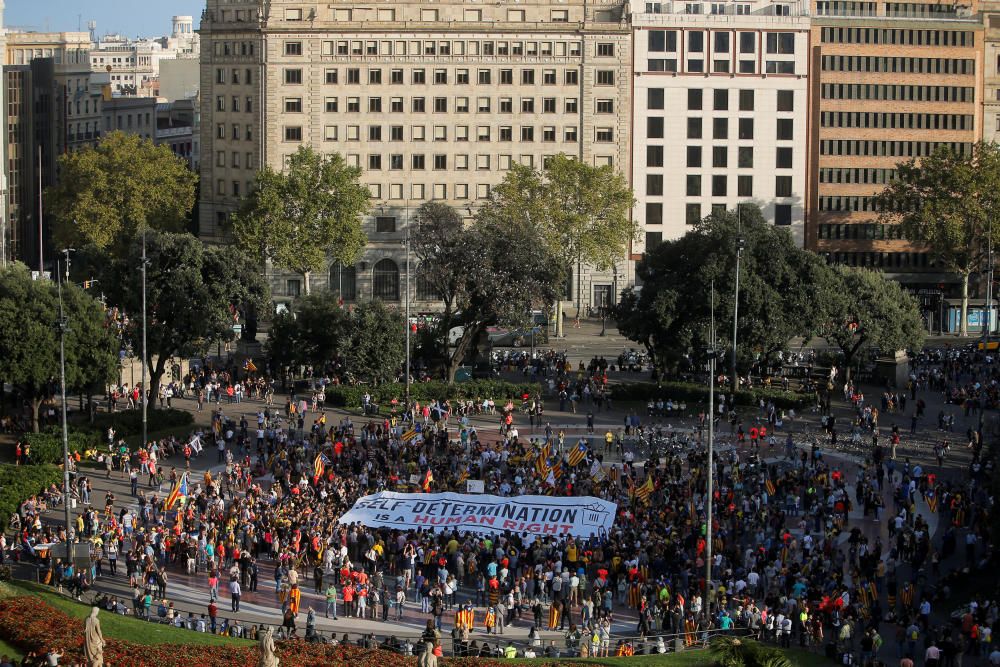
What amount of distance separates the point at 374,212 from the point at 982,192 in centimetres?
4783

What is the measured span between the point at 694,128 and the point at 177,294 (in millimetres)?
59699

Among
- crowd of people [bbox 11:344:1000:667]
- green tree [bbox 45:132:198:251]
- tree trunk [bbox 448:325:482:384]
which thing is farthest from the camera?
green tree [bbox 45:132:198:251]

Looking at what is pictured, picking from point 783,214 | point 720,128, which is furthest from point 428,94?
point 783,214

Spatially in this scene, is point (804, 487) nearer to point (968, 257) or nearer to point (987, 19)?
point (968, 257)

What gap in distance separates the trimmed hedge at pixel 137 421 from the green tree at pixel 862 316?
1399 inches

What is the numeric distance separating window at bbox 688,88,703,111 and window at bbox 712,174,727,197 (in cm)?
587

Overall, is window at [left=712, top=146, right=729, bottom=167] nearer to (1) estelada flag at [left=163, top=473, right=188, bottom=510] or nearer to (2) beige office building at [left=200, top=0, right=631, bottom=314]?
(2) beige office building at [left=200, top=0, right=631, bottom=314]

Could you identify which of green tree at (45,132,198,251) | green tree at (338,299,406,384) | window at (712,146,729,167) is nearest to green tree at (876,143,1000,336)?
window at (712,146,729,167)

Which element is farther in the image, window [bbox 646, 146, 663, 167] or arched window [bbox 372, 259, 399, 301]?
window [bbox 646, 146, 663, 167]

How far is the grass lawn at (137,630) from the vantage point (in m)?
45.7

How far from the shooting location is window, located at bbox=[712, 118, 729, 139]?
127188mm

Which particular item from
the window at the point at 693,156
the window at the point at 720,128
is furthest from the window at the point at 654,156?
the window at the point at 720,128

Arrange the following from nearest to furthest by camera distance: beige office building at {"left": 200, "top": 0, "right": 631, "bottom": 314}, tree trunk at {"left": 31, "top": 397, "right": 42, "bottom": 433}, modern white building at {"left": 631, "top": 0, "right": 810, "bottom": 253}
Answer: tree trunk at {"left": 31, "top": 397, "right": 42, "bottom": 433} < beige office building at {"left": 200, "top": 0, "right": 631, "bottom": 314} < modern white building at {"left": 631, "top": 0, "right": 810, "bottom": 253}

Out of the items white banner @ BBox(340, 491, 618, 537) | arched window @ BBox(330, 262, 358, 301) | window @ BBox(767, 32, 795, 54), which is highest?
window @ BBox(767, 32, 795, 54)
